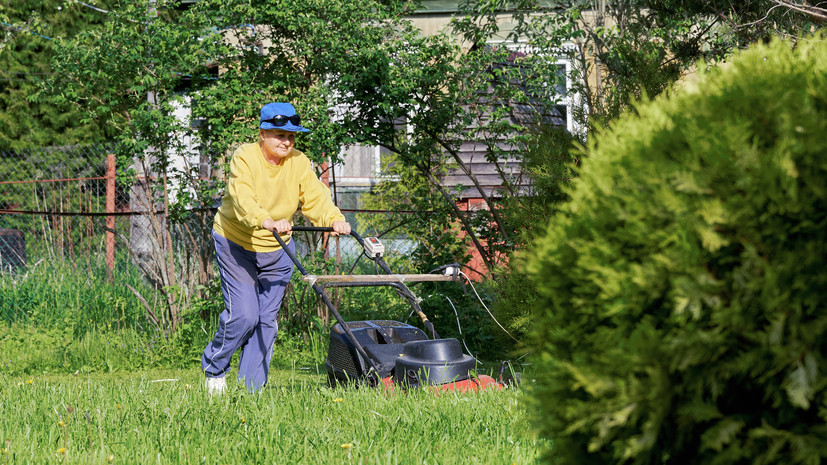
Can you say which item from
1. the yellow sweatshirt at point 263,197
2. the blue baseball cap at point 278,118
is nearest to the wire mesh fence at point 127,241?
the yellow sweatshirt at point 263,197

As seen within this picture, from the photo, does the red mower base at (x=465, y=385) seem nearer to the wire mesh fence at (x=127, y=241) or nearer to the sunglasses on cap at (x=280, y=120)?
the sunglasses on cap at (x=280, y=120)

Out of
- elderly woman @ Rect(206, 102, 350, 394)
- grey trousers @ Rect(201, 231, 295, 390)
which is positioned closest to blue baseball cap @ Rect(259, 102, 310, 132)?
elderly woman @ Rect(206, 102, 350, 394)

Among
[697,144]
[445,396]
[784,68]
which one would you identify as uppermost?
[784,68]

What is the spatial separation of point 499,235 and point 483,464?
3.82 meters

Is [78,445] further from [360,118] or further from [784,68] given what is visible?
[360,118]

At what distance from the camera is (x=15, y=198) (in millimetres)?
10734

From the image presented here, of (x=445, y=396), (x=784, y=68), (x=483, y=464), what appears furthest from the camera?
(x=445, y=396)

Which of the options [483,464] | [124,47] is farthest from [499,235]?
[483,464]

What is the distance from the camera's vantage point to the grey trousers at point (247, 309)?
4797mm

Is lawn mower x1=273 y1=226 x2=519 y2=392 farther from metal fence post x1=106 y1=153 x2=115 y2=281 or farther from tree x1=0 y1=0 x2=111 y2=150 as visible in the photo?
tree x1=0 y1=0 x2=111 y2=150

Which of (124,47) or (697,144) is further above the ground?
(124,47)

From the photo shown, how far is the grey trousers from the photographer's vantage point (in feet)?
15.7

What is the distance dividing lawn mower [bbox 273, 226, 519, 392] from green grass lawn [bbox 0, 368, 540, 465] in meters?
0.16

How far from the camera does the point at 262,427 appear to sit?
131 inches
